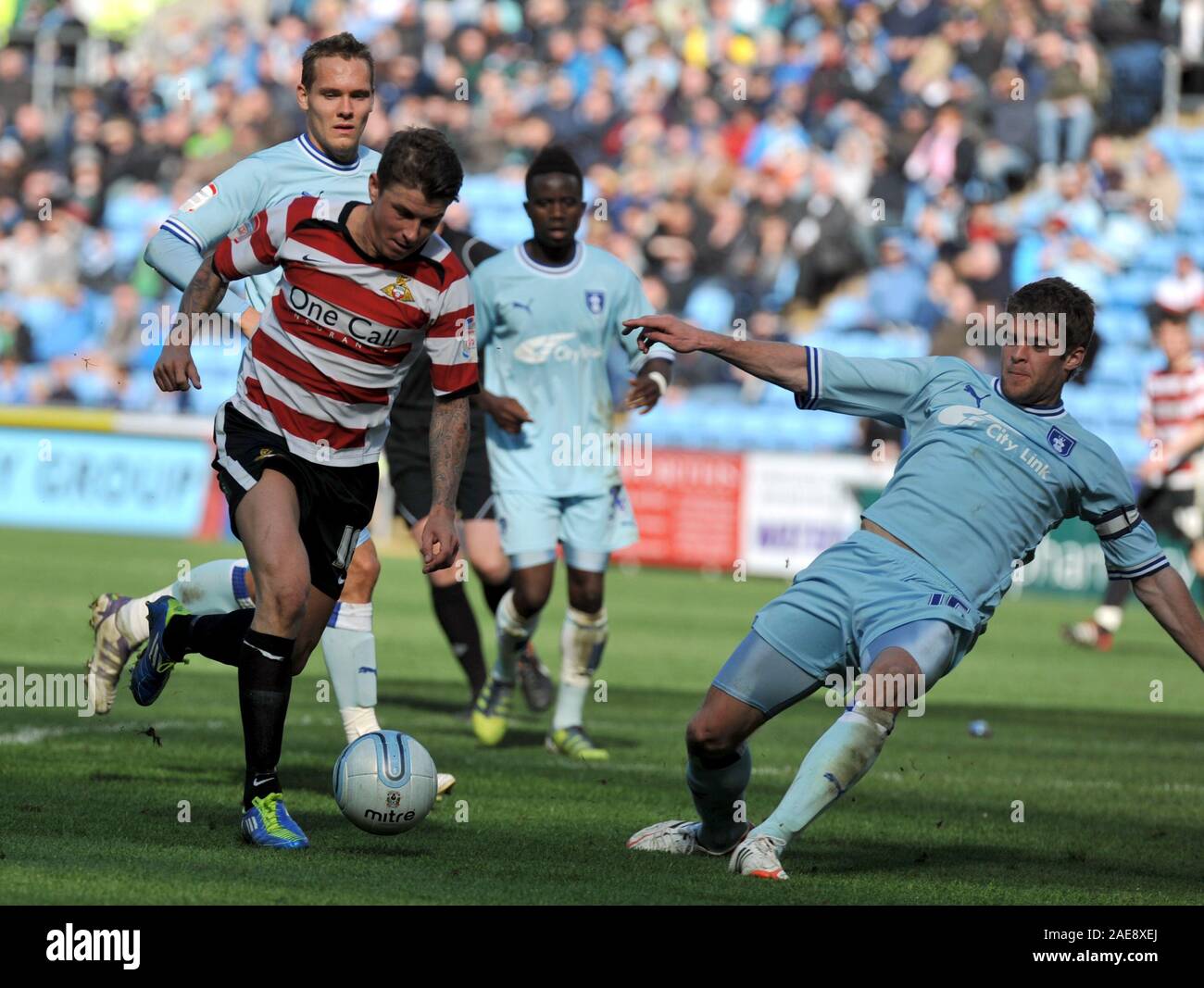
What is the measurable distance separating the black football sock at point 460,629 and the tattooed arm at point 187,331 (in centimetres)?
407

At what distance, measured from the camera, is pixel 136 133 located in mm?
30141

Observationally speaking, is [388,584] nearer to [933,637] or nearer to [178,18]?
[933,637]

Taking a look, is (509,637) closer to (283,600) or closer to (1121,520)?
(283,600)

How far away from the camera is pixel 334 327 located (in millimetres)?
6715

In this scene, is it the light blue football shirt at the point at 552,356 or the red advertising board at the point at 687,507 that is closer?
the light blue football shirt at the point at 552,356

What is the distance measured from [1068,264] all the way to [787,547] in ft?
14.8

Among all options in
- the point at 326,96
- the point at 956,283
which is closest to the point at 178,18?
the point at 956,283

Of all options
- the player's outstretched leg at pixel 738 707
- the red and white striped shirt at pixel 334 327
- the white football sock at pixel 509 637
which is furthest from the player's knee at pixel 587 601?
the player's outstretched leg at pixel 738 707

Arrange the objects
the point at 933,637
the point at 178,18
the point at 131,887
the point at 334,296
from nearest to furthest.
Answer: the point at 131,887 < the point at 933,637 < the point at 334,296 < the point at 178,18

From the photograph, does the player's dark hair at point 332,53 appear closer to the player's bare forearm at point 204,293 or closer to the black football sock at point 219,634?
the player's bare forearm at point 204,293

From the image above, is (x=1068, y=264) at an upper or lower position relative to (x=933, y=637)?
upper

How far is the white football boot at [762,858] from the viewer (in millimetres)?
6219

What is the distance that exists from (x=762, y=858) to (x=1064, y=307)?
203 cm

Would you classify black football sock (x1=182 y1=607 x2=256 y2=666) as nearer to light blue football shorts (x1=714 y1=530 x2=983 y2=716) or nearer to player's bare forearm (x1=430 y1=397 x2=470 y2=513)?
player's bare forearm (x1=430 y1=397 x2=470 y2=513)
